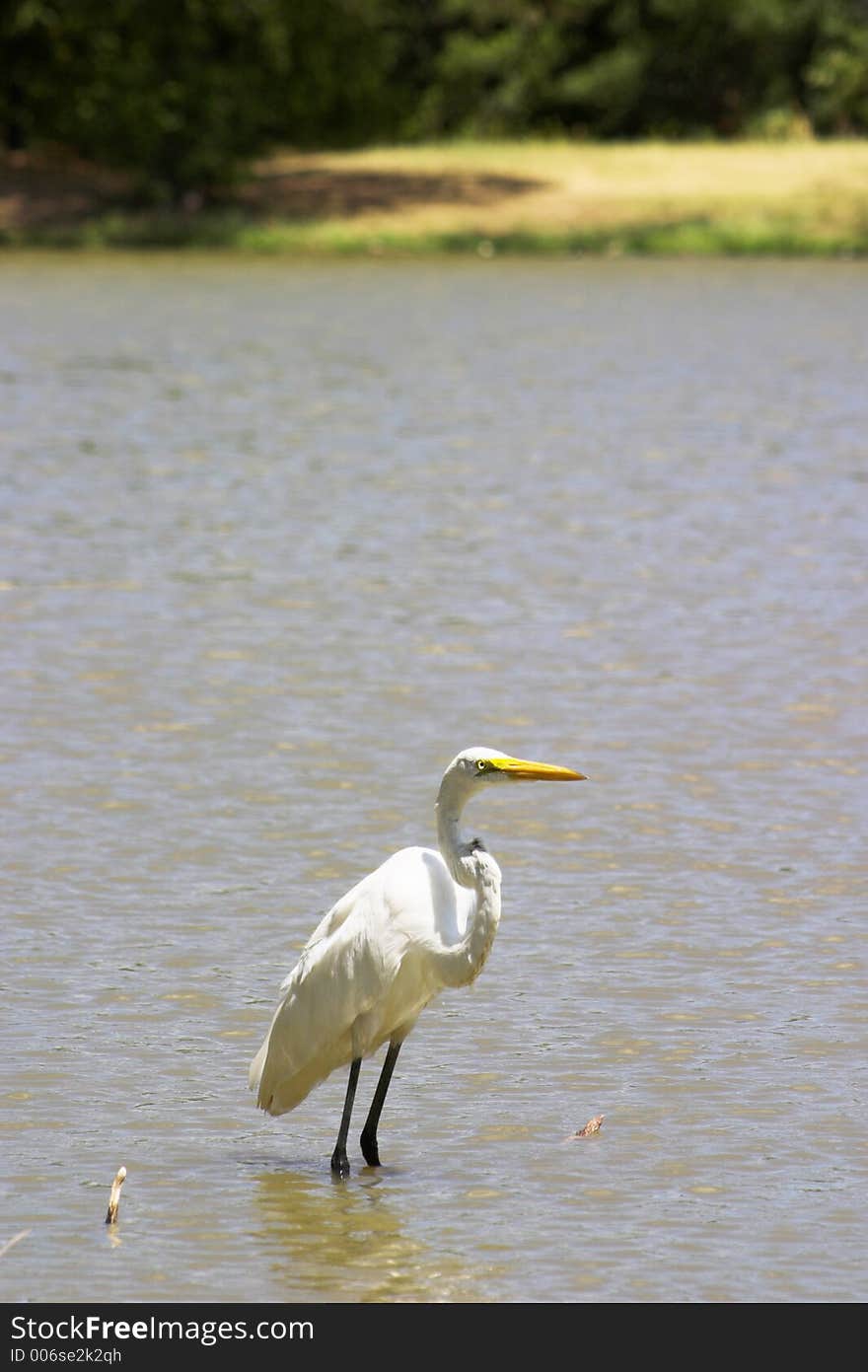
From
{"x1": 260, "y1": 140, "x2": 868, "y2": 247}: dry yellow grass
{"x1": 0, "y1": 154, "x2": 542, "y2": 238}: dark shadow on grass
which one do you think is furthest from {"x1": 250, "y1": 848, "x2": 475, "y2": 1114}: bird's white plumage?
{"x1": 0, "y1": 154, "x2": 542, "y2": 238}: dark shadow on grass

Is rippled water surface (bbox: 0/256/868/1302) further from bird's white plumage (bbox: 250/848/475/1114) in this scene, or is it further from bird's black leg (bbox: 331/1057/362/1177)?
bird's white plumage (bbox: 250/848/475/1114)

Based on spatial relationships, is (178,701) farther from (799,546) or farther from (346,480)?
(346,480)

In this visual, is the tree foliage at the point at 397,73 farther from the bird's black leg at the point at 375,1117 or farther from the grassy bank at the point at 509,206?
the bird's black leg at the point at 375,1117

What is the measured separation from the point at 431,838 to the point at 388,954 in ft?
11.2

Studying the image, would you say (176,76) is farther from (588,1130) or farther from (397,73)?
(588,1130)

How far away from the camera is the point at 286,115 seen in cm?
5466

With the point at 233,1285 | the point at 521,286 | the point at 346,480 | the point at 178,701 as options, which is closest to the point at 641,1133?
the point at 233,1285

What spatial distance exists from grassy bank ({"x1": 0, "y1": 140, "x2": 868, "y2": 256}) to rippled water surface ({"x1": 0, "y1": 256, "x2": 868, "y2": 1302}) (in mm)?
23019

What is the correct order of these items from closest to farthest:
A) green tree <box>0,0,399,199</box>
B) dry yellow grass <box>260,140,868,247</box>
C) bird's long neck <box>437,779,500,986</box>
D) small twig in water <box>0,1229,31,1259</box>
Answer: small twig in water <box>0,1229,31,1259</box>
bird's long neck <box>437,779,500,986</box>
dry yellow grass <box>260,140,868,247</box>
green tree <box>0,0,399,199</box>

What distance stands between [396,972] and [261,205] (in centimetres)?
4467

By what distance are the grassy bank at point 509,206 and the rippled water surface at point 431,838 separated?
23019 mm

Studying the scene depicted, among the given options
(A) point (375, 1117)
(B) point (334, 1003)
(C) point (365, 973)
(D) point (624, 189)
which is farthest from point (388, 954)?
(D) point (624, 189)

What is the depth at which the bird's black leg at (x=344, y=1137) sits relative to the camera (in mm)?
6133

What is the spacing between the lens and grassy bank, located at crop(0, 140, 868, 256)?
45250 mm
